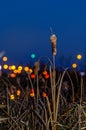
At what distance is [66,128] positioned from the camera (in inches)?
140

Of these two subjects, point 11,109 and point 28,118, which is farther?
point 11,109

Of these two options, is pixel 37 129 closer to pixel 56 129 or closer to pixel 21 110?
pixel 56 129

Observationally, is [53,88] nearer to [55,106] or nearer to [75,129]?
[55,106]

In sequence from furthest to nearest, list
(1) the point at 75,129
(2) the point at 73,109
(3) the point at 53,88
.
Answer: (2) the point at 73,109
(1) the point at 75,129
(3) the point at 53,88

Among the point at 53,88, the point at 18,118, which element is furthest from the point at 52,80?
the point at 18,118

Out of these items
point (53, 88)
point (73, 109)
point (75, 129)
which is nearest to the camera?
point (53, 88)

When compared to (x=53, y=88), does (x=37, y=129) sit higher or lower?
lower

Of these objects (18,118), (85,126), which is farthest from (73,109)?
(18,118)

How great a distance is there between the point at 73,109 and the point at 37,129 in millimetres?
438

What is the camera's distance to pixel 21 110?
399 centimetres

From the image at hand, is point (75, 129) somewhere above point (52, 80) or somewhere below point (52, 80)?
below

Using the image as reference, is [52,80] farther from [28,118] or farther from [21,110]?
[21,110]

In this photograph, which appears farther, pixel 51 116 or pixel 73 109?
pixel 73 109

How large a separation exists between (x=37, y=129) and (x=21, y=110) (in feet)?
1.47
